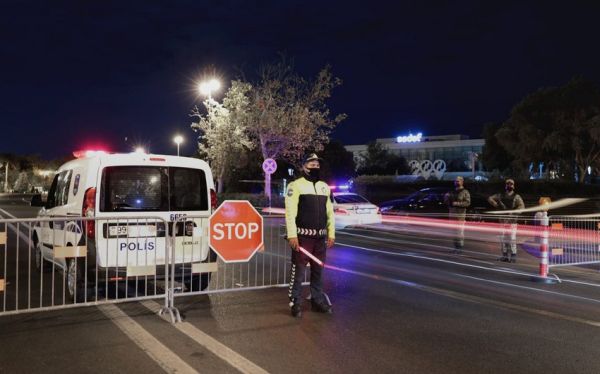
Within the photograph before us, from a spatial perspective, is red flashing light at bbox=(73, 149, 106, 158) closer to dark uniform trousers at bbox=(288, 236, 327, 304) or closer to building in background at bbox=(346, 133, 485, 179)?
dark uniform trousers at bbox=(288, 236, 327, 304)

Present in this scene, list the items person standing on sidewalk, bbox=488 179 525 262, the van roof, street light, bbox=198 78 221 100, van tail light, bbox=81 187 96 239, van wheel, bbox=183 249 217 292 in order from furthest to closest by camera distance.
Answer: street light, bbox=198 78 221 100
person standing on sidewalk, bbox=488 179 525 262
van wheel, bbox=183 249 217 292
the van roof
van tail light, bbox=81 187 96 239

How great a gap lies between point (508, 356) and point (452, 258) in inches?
289

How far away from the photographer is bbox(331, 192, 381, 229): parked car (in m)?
18.6

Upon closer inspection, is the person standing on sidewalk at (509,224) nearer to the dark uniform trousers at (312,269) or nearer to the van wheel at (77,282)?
the dark uniform trousers at (312,269)

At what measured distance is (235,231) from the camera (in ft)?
25.2

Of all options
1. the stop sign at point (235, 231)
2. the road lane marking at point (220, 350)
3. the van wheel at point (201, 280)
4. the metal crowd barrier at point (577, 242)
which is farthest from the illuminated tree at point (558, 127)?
the road lane marking at point (220, 350)

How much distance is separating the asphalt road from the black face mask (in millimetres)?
1621

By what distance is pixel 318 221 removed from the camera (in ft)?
22.2

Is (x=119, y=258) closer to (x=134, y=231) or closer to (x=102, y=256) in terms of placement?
(x=102, y=256)

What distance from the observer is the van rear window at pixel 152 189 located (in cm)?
739

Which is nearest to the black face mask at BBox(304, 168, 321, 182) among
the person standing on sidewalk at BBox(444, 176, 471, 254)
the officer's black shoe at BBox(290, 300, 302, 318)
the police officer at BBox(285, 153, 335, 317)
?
the police officer at BBox(285, 153, 335, 317)

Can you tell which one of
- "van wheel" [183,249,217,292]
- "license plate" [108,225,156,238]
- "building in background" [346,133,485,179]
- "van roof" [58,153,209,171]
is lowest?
"van wheel" [183,249,217,292]

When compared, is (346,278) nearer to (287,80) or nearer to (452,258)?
(452,258)

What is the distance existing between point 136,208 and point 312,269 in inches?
97.4
